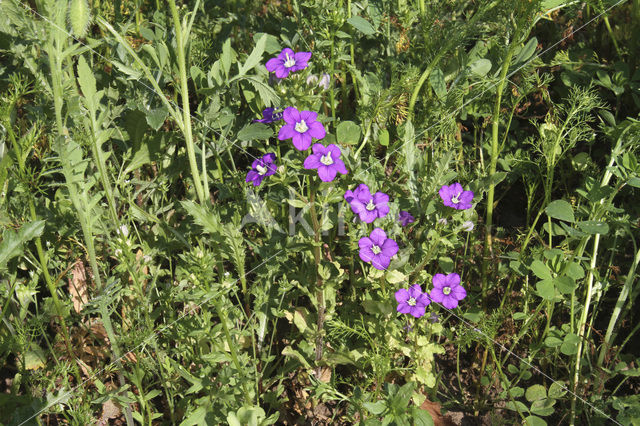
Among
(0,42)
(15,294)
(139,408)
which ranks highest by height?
(0,42)

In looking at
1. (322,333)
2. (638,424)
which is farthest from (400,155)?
(638,424)

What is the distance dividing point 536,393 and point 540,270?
47 cm

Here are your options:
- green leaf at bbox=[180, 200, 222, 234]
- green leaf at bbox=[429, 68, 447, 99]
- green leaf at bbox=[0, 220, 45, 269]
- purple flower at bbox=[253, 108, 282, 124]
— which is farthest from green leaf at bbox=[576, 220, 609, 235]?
green leaf at bbox=[0, 220, 45, 269]

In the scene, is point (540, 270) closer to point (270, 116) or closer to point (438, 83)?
point (438, 83)

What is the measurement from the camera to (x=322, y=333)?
233cm

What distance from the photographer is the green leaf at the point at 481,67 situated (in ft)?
8.86

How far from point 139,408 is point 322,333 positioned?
82 cm

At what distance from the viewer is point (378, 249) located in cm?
218

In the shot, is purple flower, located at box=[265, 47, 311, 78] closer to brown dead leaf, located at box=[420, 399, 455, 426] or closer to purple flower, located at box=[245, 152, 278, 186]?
purple flower, located at box=[245, 152, 278, 186]

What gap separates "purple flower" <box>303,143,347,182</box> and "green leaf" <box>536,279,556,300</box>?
843 millimetres

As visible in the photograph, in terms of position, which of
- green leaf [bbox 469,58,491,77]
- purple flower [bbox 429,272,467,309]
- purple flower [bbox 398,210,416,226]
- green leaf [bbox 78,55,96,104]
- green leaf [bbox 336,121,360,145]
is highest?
green leaf [bbox 78,55,96,104]

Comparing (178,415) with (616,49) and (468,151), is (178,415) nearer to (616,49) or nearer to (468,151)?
(468,151)

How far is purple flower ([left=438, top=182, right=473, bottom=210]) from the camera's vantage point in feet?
7.20

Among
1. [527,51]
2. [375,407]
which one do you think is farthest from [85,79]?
[527,51]
